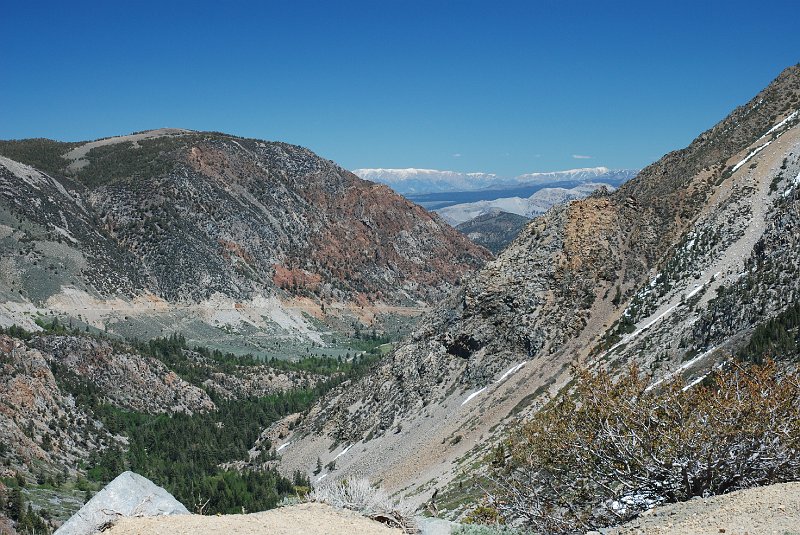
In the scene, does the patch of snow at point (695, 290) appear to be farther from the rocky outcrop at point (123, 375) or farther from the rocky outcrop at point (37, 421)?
the rocky outcrop at point (123, 375)

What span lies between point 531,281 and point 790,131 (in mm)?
17765

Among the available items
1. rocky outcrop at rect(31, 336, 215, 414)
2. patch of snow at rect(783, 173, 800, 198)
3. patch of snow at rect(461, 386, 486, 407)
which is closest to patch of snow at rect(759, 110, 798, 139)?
patch of snow at rect(783, 173, 800, 198)

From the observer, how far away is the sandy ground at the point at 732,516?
10.2 metres

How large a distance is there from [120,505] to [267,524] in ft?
7.49

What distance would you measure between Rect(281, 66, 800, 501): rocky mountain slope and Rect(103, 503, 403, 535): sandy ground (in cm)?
1951

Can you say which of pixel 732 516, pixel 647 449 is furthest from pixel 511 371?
pixel 732 516

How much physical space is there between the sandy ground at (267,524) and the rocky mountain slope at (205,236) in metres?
83.1

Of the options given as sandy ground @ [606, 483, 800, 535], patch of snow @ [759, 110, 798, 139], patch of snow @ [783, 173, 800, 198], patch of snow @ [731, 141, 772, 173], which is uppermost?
patch of snow @ [759, 110, 798, 139]

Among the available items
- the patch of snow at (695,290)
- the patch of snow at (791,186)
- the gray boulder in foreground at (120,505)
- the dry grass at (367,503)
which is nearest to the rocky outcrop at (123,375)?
the patch of snow at (695,290)

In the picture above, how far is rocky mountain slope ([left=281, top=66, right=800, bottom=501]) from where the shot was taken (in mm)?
31594

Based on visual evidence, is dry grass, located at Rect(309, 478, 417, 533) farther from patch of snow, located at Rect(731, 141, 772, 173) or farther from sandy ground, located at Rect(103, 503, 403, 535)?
patch of snow, located at Rect(731, 141, 772, 173)

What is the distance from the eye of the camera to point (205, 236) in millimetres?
130000

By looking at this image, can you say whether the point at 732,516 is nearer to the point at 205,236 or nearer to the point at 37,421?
the point at 37,421

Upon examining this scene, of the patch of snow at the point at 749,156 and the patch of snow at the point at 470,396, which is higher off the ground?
the patch of snow at the point at 749,156
